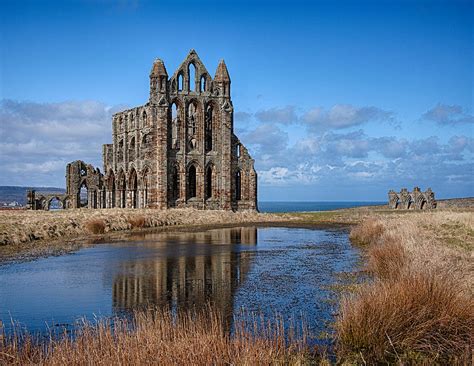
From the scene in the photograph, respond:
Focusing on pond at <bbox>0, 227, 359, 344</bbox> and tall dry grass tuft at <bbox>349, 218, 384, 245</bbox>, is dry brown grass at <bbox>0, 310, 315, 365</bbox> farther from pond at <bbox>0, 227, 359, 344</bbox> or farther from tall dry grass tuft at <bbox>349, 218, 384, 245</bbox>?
tall dry grass tuft at <bbox>349, 218, 384, 245</bbox>

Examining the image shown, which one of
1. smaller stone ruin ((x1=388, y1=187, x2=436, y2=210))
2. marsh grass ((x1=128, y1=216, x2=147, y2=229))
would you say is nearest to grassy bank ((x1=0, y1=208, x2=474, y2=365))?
marsh grass ((x1=128, y1=216, x2=147, y2=229))

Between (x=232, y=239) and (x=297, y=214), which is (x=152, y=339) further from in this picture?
(x=297, y=214)

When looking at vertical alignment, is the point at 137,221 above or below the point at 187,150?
below

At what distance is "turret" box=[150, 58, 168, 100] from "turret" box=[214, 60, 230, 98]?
599 cm

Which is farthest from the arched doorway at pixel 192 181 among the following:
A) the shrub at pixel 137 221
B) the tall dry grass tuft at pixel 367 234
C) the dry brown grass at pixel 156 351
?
the dry brown grass at pixel 156 351

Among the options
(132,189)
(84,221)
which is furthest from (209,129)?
(84,221)

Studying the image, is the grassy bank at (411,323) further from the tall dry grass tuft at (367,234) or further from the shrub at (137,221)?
the shrub at (137,221)

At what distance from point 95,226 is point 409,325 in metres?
26.4

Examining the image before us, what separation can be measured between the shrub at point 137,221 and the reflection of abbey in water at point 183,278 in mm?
11436

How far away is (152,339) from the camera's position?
724 cm

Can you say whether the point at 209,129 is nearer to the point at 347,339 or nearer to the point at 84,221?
the point at 84,221

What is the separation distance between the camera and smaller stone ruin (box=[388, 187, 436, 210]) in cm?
5381

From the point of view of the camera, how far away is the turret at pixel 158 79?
54.7 m

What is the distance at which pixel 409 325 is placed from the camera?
8289 millimetres
